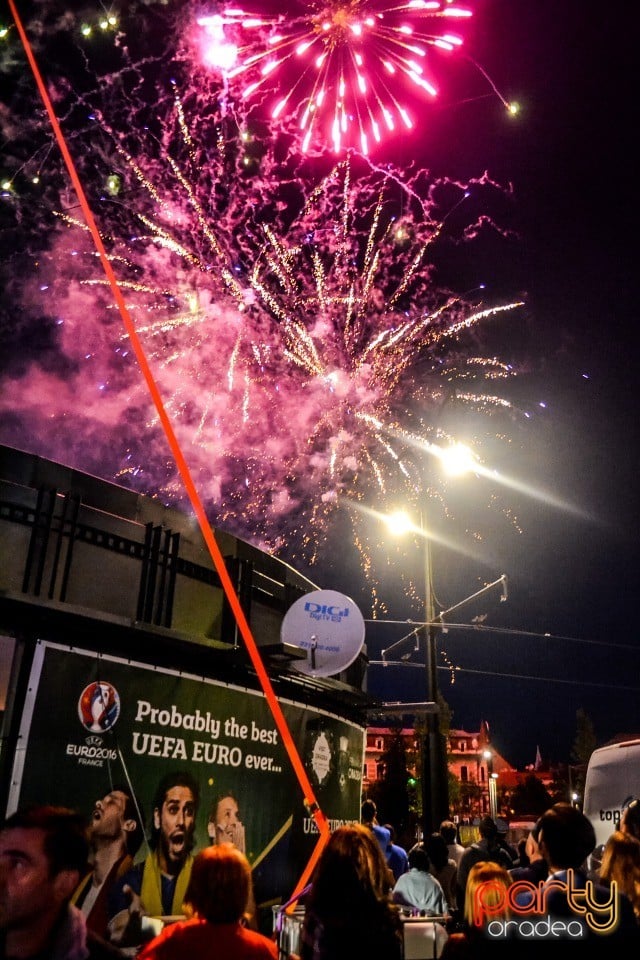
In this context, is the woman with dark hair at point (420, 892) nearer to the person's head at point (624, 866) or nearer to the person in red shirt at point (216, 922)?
the person's head at point (624, 866)

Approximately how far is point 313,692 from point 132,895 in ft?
16.0

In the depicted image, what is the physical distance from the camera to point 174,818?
28.5 ft

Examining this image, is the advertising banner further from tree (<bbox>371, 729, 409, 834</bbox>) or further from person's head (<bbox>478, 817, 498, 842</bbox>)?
tree (<bbox>371, 729, 409, 834</bbox>)

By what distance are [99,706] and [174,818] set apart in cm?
184

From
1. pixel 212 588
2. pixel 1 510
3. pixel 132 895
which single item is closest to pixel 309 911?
pixel 132 895

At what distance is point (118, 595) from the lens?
9.62 meters

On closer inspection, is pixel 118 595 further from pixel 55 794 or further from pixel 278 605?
pixel 278 605

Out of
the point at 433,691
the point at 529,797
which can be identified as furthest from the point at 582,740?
the point at 433,691

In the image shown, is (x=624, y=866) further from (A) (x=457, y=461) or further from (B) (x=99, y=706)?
(A) (x=457, y=461)

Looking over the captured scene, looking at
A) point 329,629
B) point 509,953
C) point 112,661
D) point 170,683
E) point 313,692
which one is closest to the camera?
point 509,953

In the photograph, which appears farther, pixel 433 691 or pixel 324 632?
pixel 433 691

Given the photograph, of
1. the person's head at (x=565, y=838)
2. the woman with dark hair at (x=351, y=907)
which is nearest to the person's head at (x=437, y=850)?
the person's head at (x=565, y=838)

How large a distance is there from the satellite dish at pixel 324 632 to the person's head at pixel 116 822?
320cm

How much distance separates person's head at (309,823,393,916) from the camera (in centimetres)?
360
